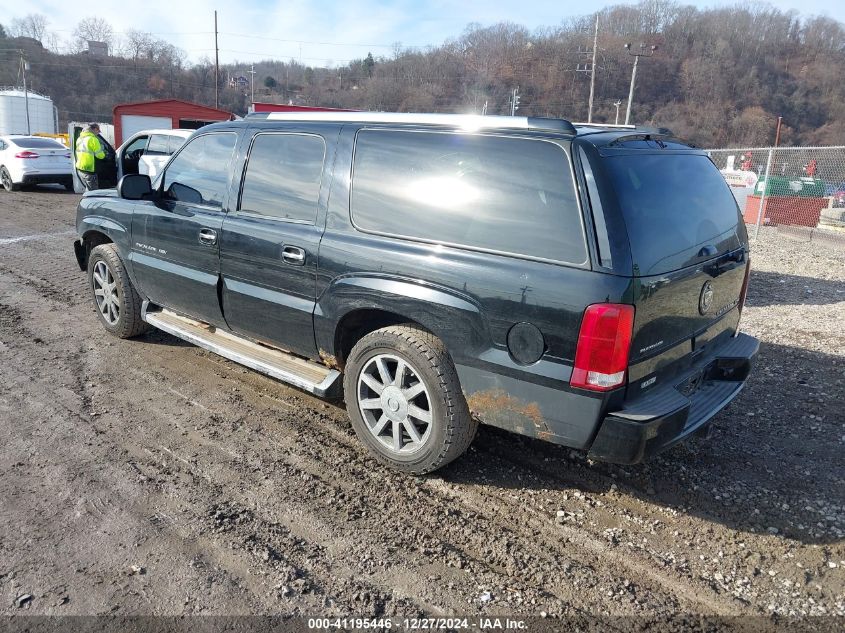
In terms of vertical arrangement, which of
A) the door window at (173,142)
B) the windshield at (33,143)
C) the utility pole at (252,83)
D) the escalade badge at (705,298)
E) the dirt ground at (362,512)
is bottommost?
the dirt ground at (362,512)

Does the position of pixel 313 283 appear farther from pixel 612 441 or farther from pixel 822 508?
pixel 822 508

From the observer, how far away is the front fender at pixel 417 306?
311cm

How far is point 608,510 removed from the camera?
3309 millimetres

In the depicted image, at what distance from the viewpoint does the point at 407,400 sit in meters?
3.46

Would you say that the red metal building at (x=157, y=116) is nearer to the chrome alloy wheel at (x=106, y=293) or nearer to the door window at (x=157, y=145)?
the door window at (x=157, y=145)

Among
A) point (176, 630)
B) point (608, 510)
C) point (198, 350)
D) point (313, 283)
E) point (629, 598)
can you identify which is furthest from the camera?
point (198, 350)

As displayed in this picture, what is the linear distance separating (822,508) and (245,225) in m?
3.79

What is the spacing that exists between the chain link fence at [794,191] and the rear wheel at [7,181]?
17.9m

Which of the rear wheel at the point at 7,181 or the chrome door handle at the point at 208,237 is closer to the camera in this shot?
the chrome door handle at the point at 208,237

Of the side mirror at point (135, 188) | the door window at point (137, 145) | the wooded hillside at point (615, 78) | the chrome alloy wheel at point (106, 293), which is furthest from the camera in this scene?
the wooded hillside at point (615, 78)

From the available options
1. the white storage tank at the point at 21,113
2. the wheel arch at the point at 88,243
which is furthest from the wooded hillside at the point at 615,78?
the wheel arch at the point at 88,243

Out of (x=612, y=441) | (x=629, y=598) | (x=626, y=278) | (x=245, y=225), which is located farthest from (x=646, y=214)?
(x=245, y=225)

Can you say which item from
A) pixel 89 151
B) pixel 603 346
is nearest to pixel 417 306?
pixel 603 346

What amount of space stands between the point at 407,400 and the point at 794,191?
1777 cm
